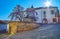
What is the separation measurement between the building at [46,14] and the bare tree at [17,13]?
0.22ft

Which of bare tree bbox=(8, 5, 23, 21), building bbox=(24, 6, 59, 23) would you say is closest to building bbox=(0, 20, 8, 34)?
bare tree bbox=(8, 5, 23, 21)

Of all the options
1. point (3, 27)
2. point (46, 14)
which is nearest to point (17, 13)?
point (3, 27)

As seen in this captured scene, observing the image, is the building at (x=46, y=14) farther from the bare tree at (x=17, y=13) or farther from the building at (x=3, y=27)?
the building at (x=3, y=27)

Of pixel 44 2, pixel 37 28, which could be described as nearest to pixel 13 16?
pixel 37 28

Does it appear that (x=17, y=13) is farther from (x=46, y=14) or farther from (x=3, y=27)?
(x=46, y=14)

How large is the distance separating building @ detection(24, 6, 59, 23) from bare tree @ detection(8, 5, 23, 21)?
0.22 feet

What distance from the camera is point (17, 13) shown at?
1239mm

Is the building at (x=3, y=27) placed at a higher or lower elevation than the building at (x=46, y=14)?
lower

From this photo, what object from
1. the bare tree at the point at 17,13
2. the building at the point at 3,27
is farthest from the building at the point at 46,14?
the building at the point at 3,27

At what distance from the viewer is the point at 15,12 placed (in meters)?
1.24

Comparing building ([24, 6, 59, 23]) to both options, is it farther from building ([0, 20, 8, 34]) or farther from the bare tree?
building ([0, 20, 8, 34])

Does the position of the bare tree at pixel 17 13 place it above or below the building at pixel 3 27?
above

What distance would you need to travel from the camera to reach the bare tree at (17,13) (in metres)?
1.23

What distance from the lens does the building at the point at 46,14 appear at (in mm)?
1225
